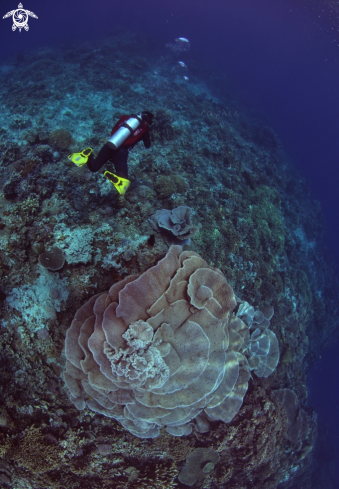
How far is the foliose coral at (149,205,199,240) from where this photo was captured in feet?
17.6

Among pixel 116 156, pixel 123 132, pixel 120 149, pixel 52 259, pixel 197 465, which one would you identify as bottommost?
pixel 197 465

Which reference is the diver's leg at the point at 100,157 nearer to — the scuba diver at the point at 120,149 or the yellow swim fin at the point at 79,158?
the scuba diver at the point at 120,149

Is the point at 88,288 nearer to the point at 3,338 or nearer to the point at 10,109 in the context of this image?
the point at 3,338

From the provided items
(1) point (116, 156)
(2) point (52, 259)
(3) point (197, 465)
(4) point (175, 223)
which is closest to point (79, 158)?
(1) point (116, 156)

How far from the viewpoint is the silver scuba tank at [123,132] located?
5.42m

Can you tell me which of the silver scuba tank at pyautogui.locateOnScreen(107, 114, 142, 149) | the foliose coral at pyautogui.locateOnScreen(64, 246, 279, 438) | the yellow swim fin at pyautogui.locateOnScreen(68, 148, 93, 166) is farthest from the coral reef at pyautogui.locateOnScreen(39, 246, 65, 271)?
the silver scuba tank at pyautogui.locateOnScreen(107, 114, 142, 149)

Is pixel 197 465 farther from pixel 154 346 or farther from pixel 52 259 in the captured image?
pixel 52 259

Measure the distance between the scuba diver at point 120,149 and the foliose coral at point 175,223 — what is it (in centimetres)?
99

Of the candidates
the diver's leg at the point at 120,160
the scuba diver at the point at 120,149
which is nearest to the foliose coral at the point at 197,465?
the scuba diver at the point at 120,149

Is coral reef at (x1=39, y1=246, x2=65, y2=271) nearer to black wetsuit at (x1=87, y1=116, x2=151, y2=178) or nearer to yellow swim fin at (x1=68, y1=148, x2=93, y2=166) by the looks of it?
yellow swim fin at (x1=68, y1=148, x2=93, y2=166)

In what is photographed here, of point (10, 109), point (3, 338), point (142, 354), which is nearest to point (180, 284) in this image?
point (142, 354)

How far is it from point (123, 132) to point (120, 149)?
0.45 metres

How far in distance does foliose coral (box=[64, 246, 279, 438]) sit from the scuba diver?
2.29m

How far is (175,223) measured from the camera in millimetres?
5477
